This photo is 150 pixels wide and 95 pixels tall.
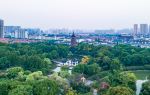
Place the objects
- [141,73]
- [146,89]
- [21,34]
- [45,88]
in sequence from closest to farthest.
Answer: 1. [45,88]
2. [146,89]
3. [141,73]
4. [21,34]

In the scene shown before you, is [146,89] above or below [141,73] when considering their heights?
above

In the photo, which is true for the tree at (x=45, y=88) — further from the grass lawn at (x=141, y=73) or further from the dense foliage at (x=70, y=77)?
the grass lawn at (x=141, y=73)

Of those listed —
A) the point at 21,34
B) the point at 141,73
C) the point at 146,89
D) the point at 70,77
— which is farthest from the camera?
the point at 21,34

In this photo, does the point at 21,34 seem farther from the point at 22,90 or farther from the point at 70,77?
the point at 22,90

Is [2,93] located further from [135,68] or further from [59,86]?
[135,68]

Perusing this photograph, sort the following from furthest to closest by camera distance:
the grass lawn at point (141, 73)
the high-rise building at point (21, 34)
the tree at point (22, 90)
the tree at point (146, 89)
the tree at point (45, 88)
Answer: the high-rise building at point (21, 34) → the grass lawn at point (141, 73) → the tree at point (146, 89) → the tree at point (45, 88) → the tree at point (22, 90)

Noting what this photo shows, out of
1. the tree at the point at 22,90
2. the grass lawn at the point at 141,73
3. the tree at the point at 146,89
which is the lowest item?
the grass lawn at the point at 141,73

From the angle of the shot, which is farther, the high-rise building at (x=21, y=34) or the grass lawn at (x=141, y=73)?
the high-rise building at (x=21, y=34)

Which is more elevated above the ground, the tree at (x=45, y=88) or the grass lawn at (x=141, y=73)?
the tree at (x=45, y=88)

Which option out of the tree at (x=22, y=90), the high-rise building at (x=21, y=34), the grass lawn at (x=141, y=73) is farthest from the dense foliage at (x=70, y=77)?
the high-rise building at (x=21, y=34)

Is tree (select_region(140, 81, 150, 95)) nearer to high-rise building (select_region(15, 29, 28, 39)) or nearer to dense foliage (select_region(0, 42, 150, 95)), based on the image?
dense foliage (select_region(0, 42, 150, 95))

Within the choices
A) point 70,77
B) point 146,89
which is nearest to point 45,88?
point 70,77

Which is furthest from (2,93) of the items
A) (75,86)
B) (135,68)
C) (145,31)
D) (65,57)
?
(145,31)
